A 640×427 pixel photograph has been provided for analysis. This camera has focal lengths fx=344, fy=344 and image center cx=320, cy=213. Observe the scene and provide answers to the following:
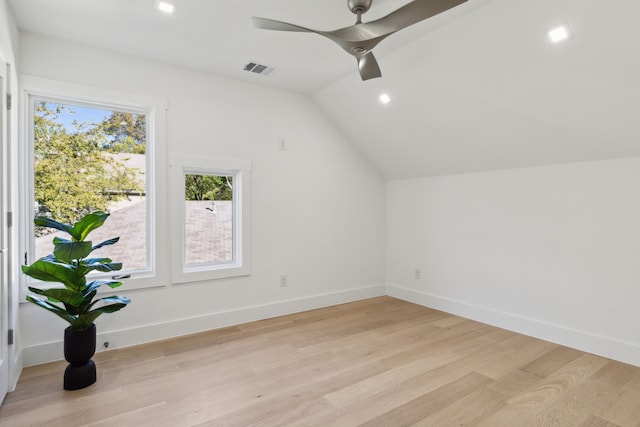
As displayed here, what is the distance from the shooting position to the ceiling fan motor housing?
7.27 feet

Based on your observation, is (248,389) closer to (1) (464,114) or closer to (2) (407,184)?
Result: (1) (464,114)

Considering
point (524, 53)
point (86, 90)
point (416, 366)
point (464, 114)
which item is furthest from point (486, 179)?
point (86, 90)

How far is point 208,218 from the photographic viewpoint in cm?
365

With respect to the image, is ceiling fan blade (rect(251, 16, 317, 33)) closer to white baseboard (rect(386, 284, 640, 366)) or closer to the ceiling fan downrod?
the ceiling fan downrod

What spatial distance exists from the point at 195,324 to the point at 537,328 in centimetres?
334

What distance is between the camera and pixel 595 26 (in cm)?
214

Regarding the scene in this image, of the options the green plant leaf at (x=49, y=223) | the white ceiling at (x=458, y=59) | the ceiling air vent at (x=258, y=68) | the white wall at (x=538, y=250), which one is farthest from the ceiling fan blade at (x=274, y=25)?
the white wall at (x=538, y=250)

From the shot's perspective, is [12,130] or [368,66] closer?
[12,130]

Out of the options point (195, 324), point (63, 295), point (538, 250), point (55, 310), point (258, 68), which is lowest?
point (195, 324)

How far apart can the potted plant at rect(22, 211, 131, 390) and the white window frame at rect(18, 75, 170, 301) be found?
0.54 metres

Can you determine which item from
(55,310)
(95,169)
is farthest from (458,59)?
(55,310)

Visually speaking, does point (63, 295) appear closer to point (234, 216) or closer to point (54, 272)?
point (54, 272)

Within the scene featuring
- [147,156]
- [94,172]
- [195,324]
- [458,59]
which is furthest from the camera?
[195,324]

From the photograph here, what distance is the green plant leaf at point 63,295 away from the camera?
7.41 ft
